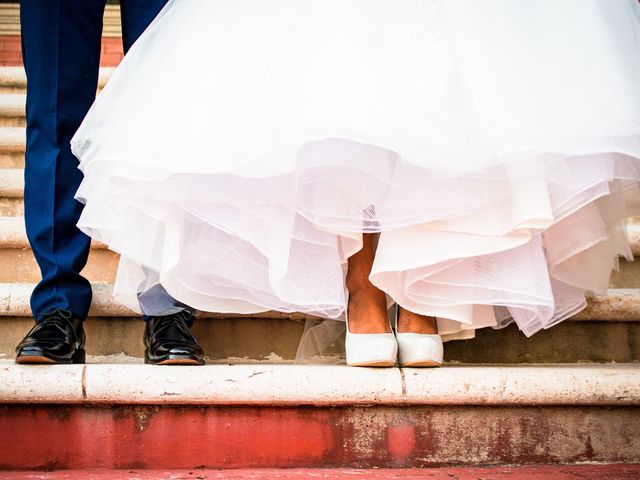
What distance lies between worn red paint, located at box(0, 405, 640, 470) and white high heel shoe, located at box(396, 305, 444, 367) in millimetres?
94

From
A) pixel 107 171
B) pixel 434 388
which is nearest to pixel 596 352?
pixel 434 388

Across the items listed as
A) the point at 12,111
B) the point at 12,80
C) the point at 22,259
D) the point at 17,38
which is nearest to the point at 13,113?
the point at 12,111

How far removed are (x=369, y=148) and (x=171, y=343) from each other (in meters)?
0.56

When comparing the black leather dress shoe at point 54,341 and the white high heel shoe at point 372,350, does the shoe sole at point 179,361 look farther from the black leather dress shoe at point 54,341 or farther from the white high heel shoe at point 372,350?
the white high heel shoe at point 372,350

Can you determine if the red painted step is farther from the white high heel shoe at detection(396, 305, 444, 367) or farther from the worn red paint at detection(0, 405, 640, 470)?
the white high heel shoe at detection(396, 305, 444, 367)

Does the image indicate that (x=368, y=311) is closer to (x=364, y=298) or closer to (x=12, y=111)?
(x=364, y=298)

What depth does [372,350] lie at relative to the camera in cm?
129

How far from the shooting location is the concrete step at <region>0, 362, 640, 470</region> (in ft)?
4.07

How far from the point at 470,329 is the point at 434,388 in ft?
0.80

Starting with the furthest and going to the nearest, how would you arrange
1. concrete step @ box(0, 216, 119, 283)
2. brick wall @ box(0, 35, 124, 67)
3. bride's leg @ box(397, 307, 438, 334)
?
brick wall @ box(0, 35, 124, 67) → concrete step @ box(0, 216, 119, 283) → bride's leg @ box(397, 307, 438, 334)

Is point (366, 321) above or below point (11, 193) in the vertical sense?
below

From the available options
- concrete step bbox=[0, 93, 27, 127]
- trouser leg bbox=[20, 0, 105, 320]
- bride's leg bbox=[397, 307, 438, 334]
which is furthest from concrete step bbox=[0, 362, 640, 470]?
concrete step bbox=[0, 93, 27, 127]

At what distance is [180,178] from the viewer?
1.23 meters

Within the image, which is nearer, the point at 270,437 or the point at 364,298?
the point at 270,437
